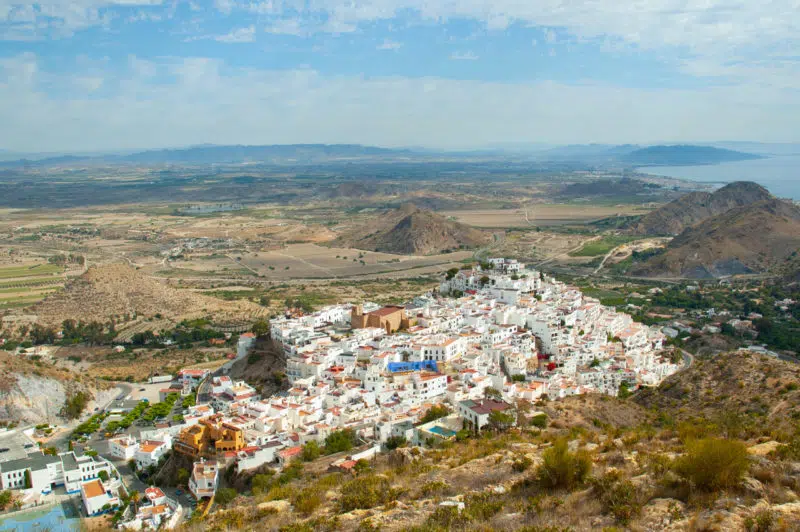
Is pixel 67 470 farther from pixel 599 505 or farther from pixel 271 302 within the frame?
pixel 271 302

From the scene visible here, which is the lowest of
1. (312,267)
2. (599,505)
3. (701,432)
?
(312,267)

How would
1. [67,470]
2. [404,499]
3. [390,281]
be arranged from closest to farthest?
[404,499] < [67,470] < [390,281]

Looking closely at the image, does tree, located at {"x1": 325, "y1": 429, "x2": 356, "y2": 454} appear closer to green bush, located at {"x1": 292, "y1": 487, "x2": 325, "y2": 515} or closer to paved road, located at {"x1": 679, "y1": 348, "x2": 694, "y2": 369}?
green bush, located at {"x1": 292, "y1": 487, "x2": 325, "y2": 515}

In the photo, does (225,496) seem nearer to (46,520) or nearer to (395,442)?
(395,442)

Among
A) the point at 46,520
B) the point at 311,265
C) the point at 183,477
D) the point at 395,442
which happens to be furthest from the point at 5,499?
the point at 311,265

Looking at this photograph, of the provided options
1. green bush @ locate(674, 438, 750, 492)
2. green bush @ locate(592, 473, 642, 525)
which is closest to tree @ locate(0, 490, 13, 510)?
green bush @ locate(592, 473, 642, 525)

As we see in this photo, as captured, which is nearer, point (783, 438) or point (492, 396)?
point (783, 438)

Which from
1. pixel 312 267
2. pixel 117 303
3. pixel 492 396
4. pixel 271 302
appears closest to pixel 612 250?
pixel 312 267

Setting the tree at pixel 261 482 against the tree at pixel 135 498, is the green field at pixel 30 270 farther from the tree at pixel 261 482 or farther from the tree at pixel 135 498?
the tree at pixel 261 482
